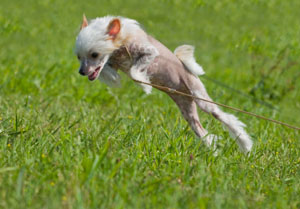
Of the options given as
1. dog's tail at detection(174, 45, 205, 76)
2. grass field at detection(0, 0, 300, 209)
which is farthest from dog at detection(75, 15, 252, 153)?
grass field at detection(0, 0, 300, 209)

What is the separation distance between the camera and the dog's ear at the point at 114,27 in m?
4.05

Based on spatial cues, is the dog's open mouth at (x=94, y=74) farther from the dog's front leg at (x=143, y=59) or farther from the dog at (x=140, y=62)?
the dog's front leg at (x=143, y=59)

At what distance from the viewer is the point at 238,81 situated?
951 cm

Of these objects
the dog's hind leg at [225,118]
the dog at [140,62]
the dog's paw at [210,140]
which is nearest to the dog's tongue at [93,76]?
the dog at [140,62]

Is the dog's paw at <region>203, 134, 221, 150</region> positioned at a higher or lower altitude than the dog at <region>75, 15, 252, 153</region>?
lower

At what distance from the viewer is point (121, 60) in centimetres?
428

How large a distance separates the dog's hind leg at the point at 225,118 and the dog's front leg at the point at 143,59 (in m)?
0.47

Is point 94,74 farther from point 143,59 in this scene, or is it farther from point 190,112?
point 190,112

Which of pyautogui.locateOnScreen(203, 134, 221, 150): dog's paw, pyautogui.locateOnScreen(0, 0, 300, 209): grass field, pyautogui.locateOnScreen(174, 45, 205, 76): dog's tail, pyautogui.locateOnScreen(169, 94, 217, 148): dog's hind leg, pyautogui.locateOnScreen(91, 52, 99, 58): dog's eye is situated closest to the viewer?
pyautogui.locateOnScreen(0, 0, 300, 209): grass field

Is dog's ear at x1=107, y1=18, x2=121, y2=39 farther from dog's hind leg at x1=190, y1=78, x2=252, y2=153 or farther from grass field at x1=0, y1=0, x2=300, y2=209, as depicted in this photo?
dog's hind leg at x1=190, y1=78, x2=252, y2=153

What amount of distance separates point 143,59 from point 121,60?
0.24 m

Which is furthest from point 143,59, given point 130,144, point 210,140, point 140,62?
point 210,140

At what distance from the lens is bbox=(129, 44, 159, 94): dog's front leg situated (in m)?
4.11

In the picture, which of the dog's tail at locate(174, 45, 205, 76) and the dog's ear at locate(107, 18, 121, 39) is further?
the dog's tail at locate(174, 45, 205, 76)
